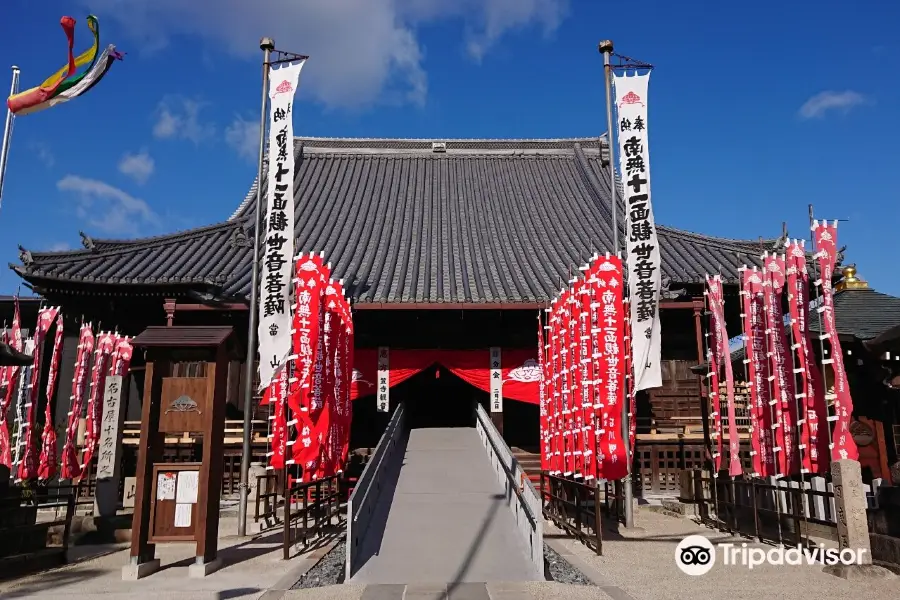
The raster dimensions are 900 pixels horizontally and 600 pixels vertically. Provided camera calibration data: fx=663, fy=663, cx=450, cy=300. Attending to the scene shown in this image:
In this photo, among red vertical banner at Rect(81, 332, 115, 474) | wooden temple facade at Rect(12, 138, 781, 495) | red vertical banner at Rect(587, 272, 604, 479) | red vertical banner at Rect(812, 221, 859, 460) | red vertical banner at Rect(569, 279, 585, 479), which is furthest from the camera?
wooden temple facade at Rect(12, 138, 781, 495)

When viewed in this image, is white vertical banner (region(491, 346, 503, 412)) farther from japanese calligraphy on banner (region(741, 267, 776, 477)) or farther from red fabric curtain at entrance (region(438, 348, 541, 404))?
japanese calligraphy on banner (region(741, 267, 776, 477))

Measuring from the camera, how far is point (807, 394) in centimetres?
983

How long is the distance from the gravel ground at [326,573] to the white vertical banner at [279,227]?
4.28 m

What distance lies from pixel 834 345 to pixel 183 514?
9.23 metres

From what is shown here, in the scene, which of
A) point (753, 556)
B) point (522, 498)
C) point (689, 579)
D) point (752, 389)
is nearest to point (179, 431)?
point (522, 498)

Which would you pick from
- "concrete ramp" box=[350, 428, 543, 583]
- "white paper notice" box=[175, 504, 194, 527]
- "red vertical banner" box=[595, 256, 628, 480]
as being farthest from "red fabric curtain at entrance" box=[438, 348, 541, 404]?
"white paper notice" box=[175, 504, 194, 527]

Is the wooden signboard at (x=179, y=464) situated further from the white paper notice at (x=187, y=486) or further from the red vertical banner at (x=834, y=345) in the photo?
the red vertical banner at (x=834, y=345)

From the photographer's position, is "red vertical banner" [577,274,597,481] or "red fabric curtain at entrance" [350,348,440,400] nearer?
"red vertical banner" [577,274,597,481]

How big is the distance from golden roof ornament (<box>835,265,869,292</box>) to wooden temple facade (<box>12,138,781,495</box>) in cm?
207

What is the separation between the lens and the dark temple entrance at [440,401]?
72.3ft

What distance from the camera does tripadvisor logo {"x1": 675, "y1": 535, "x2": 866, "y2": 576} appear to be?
27.2 feet

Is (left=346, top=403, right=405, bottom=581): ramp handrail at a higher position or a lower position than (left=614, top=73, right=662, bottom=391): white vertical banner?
lower

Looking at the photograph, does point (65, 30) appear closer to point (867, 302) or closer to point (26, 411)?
point (26, 411)

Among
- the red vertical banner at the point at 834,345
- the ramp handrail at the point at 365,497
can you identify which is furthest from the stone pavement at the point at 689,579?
the ramp handrail at the point at 365,497
